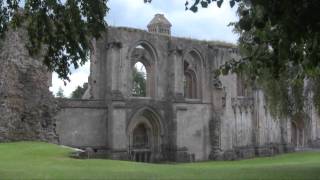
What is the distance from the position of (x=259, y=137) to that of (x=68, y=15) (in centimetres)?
3211

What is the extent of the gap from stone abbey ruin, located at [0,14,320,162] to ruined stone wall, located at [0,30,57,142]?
0.16 feet

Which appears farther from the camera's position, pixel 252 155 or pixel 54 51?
pixel 252 155

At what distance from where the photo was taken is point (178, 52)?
35.1m

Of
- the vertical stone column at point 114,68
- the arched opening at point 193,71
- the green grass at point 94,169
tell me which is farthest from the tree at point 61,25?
the arched opening at point 193,71

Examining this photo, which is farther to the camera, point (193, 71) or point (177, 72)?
point (193, 71)

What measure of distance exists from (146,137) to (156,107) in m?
2.23

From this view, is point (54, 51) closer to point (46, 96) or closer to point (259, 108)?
point (46, 96)

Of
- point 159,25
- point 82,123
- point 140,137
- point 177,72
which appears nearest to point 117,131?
point 82,123

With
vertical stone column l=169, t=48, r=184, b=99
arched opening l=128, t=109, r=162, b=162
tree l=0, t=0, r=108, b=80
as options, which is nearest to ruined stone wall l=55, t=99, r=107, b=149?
arched opening l=128, t=109, r=162, b=162

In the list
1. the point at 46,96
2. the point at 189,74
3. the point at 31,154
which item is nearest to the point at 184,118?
the point at 189,74

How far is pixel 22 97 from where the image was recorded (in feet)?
77.3

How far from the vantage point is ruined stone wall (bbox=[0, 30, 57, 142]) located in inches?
907

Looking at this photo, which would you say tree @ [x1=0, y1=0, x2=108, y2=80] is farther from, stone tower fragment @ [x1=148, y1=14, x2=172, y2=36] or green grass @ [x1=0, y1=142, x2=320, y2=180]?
stone tower fragment @ [x1=148, y1=14, x2=172, y2=36]

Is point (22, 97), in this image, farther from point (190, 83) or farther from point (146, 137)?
point (190, 83)
